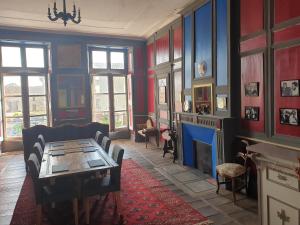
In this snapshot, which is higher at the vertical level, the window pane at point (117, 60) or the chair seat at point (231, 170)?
the window pane at point (117, 60)

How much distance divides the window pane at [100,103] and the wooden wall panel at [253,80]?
5.44 metres

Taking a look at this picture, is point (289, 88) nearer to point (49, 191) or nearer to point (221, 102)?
point (221, 102)

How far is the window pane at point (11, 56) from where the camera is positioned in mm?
7004

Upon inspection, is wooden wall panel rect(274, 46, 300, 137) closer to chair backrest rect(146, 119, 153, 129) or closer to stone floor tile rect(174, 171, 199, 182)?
stone floor tile rect(174, 171, 199, 182)

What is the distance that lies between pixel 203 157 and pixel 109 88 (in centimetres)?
466

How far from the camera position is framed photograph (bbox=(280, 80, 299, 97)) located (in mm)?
2926

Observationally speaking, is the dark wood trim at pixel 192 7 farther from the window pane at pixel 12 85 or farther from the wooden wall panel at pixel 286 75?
the window pane at pixel 12 85

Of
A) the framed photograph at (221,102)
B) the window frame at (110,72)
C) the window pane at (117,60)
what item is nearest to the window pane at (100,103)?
the window frame at (110,72)

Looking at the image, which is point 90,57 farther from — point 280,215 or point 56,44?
point 280,215

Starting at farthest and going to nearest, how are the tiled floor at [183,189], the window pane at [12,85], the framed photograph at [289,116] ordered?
the window pane at [12,85] → the tiled floor at [183,189] → the framed photograph at [289,116]

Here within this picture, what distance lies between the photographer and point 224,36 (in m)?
4.03

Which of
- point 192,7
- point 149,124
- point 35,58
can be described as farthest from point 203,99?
point 35,58

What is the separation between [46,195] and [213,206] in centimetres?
224

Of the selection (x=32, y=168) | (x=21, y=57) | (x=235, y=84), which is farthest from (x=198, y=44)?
(x=21, y=57)
